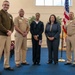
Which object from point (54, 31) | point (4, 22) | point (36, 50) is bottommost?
point (36, 50)

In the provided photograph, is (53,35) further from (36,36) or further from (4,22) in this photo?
(4,22)

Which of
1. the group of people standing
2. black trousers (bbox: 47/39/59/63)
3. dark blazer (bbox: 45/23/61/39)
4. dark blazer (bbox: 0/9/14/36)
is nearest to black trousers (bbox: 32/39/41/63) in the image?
the group of people standing

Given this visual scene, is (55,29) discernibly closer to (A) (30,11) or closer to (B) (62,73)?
(B) (62,73)

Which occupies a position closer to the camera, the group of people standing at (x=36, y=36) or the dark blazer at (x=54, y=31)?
the group of people standing at (x=36, y=36)

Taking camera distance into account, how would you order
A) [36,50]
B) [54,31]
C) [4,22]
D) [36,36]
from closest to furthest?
[4,22], [36,36], [36,50], [54,31]

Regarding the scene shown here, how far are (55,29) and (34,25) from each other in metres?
0.65

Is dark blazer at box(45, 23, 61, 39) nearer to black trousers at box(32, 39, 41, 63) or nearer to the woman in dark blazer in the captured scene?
the woman in dark blazer

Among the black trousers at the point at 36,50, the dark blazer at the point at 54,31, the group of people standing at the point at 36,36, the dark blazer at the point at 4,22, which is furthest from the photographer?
the dark blazer at the point at 54,31

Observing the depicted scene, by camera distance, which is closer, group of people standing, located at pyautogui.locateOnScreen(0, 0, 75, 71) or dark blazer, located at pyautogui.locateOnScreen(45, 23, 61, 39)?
group of people standing, located at pyautogui.locateOnScreen(0, 0, 75, 71)

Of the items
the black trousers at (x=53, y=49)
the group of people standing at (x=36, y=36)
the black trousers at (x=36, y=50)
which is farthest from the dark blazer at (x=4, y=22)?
the black trousers at (x=53, y=49)

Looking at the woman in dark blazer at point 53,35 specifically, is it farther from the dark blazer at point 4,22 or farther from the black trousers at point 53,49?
the dark blazer at point 4,22

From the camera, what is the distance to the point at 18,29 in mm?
5445

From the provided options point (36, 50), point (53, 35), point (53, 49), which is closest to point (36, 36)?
point (36, 50)

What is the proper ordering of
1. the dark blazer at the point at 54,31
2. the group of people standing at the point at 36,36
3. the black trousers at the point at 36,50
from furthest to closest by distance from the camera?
the dark blazer at the point at 54,31
the black trousers at the point at 36,50
the group of people standing at the point at 36,36
